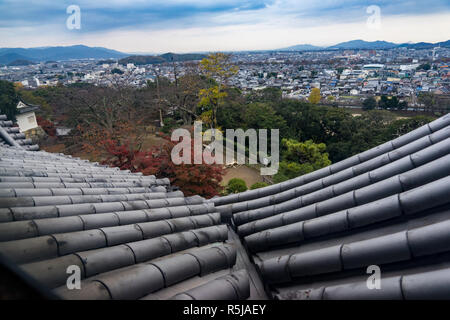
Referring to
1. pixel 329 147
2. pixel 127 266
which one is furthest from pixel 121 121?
pixel 127 266

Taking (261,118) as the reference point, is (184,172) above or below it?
below

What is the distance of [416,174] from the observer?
11.2 ft

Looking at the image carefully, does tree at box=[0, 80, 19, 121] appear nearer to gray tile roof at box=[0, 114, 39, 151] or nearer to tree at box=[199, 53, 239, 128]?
tree at box=[199, 53, 239, 128]

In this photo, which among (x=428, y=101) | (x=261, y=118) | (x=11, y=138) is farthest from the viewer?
(x=428, y=101)

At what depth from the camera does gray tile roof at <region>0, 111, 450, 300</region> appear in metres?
2.35

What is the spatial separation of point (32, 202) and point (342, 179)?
13.9ft

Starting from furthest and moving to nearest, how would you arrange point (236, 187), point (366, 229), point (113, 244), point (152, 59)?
1. point (152, 59)
2. point (236, 187)
3. point (366, 229)
4. point (113, 244)

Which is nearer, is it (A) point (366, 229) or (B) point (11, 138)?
(A) point (366, 229)

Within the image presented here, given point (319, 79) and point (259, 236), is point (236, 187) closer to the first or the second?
point (259, 236)

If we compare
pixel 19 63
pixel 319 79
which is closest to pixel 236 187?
pixel 319 79

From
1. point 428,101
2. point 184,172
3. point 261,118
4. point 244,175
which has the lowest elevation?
point 244,175

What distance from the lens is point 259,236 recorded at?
4.14 meters

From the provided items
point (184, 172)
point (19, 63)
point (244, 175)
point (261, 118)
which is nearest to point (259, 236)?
point (184, 172)
